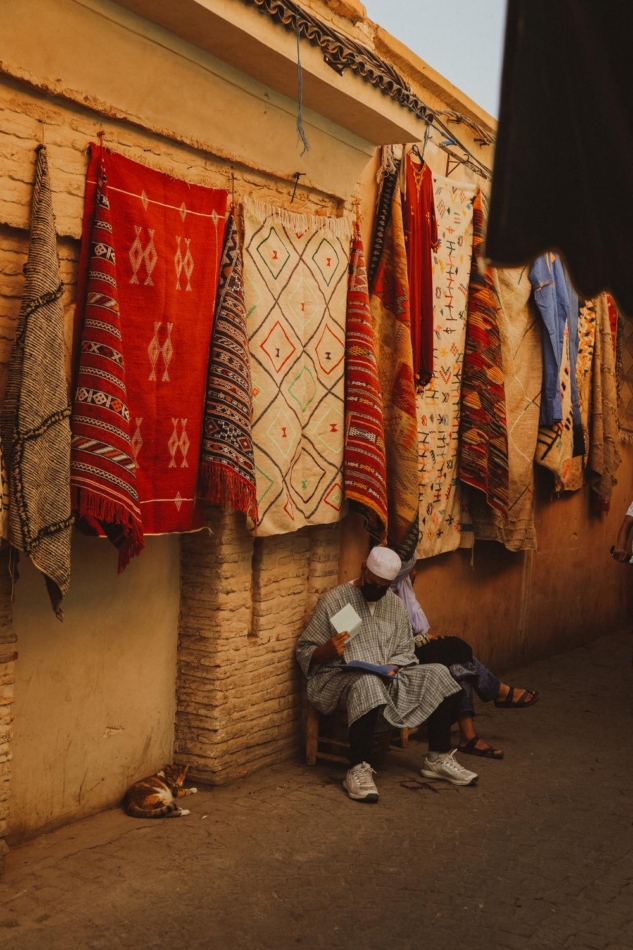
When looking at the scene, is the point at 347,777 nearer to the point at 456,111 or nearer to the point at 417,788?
the point at 417,788

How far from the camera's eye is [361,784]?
207 inches

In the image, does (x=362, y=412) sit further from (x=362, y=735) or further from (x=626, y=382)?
(x=626, y=382)

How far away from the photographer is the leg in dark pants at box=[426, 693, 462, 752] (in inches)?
221

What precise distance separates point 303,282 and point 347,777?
252 centimetres

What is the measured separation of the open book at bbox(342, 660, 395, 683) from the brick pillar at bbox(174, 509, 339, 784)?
0.39 meters

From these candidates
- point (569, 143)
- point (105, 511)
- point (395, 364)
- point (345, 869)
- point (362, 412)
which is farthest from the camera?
point (395, 364)

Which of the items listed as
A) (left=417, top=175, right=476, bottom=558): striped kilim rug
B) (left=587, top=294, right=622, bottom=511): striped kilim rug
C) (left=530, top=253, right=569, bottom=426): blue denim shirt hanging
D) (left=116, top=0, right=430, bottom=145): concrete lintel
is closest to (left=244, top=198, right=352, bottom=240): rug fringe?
(left=116, top=0, right=430, bottom=145): concrete lintel

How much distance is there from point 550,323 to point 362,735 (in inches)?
147

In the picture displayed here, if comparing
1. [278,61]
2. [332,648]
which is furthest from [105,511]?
[278,61]

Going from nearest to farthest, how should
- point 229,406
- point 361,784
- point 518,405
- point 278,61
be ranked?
point 278,61, point 229,406, point 361,784, point 518,405

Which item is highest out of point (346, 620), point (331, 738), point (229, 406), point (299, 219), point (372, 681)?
point (299, 219)

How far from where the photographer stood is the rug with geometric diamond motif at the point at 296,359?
17.0 feet

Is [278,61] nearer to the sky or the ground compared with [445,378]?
nearer to the sky

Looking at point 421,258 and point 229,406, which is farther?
point 421,258
